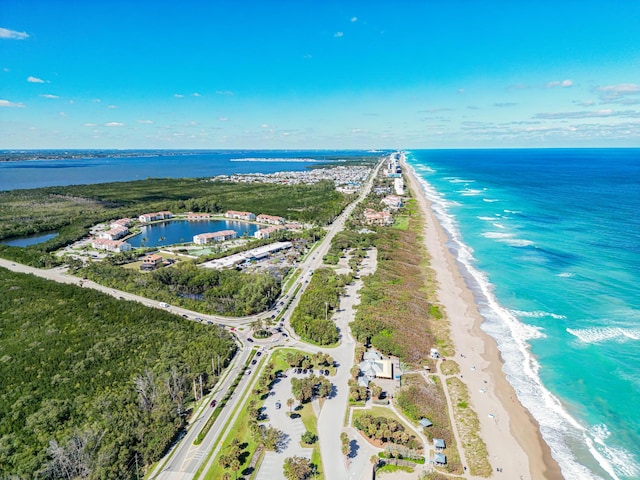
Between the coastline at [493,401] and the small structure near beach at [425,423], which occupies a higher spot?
the small structure near beach at [425,423]

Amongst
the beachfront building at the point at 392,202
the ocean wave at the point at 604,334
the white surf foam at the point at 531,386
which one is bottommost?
the white surf foam at the point at 531,386

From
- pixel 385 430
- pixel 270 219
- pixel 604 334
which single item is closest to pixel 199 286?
pixel 385 430

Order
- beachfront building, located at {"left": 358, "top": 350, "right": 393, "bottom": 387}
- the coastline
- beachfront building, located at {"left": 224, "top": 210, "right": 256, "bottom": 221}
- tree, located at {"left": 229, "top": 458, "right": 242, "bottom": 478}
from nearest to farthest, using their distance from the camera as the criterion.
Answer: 1. tree, located at {"left": 229, "top": 458, "right": 242, "bottom": 478}
2. the coastline
3. beachfront building, located at {"left": 358, "top": 350, "right": 393, "bottom": 387}
4. beachfront building, located at {"left": 224, "top": 210, "right": 256, "bottom": 221}

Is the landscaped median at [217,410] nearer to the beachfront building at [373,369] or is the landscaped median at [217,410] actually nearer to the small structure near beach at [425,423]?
the beachfront building at [373,369]

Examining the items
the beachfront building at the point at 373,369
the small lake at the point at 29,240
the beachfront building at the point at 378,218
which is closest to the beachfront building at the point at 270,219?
the beachfront building at the point at 378,218

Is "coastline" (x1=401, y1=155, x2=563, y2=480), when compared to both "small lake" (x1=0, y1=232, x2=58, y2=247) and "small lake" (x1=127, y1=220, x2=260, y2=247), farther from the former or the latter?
"small lake" (x1=0, y1=232, x2=58, y2=247)

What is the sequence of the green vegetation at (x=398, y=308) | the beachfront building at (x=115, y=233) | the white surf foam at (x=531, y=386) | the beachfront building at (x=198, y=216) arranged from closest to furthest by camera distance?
1. the white surf foam at (x=531, y=386)
2. the green vegetation at (x=398, y=308)
3. the beachfront building at (x=115, y=233)
4. the beachfront building at (x=198, y=216)

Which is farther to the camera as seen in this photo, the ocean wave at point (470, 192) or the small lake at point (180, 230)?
the ocean wave at point (470, 192)

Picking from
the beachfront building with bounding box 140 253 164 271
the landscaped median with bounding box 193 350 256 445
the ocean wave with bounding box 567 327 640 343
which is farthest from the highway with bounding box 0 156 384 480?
the ocean wave with bounding box 567 327 640 343
